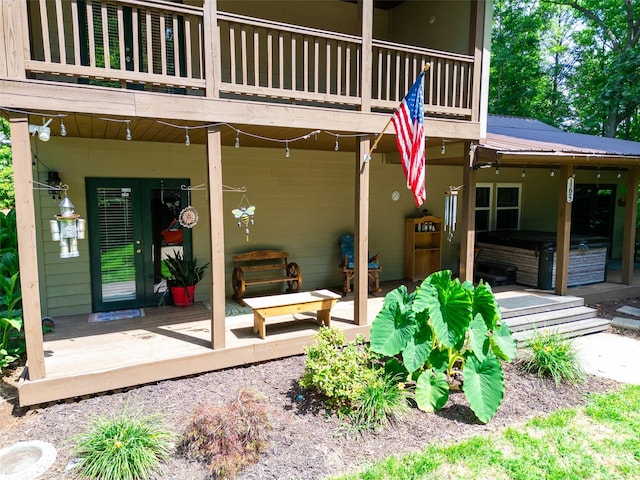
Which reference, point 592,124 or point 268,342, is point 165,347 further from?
point 592,124

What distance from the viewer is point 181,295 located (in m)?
7.29

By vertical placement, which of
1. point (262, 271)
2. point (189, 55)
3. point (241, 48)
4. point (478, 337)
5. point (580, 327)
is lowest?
point (580, 327)

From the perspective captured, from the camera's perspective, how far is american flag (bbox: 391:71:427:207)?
503 centimetres

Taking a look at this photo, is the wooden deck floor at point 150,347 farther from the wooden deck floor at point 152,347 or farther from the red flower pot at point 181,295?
the red flower pot at point 181,295

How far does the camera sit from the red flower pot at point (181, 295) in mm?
7270

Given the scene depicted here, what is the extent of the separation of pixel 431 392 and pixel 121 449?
3.01 meters

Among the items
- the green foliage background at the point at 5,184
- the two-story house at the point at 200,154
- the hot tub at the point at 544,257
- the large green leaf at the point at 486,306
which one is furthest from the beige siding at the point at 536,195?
the green foliage background at the point at 5,184

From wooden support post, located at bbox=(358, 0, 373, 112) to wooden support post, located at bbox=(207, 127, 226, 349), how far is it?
2091 mm

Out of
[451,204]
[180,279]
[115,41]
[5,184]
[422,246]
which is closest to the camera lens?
[115,41]

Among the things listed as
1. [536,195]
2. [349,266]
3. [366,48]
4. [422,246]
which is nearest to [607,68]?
[536,195]

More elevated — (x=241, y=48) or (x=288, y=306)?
(x=241, y=48)

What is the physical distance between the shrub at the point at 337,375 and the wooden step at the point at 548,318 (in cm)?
324

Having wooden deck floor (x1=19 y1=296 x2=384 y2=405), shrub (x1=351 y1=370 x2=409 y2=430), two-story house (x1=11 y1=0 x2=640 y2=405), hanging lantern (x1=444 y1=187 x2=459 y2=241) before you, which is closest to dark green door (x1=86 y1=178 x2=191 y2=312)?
two-story house (x1=11 y1=0 x2=640 y2=405)

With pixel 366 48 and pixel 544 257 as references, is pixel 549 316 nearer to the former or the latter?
pixel 544 257
